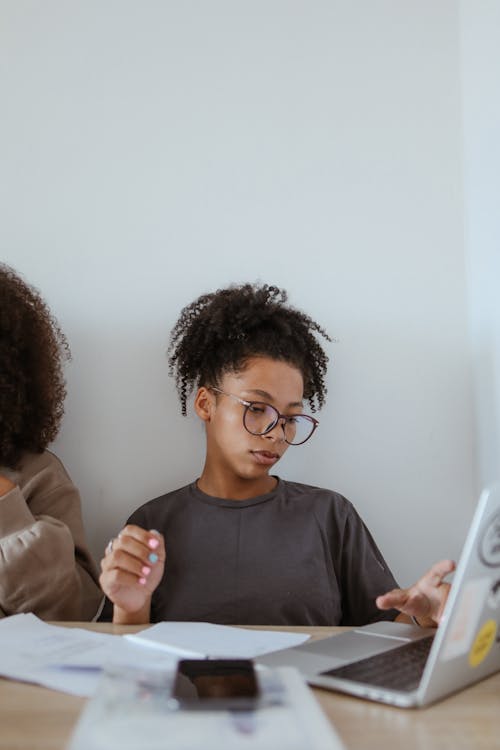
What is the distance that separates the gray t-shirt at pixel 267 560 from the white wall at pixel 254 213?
0.15 metres

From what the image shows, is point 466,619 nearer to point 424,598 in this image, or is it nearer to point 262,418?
point 424,598

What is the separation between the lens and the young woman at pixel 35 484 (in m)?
1.17

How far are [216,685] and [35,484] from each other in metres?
0.87

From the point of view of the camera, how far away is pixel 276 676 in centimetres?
60

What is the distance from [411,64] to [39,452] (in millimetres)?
1168

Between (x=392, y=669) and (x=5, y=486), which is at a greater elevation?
(x=5, y=486)

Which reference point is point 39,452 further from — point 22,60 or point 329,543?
point 22,60

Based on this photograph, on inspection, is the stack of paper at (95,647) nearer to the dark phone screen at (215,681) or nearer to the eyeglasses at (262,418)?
the dark phone screen at (215,681)

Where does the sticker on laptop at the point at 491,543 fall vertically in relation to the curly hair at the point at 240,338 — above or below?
below

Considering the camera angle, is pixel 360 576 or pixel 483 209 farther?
pixel 483 209

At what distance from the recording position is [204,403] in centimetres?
144

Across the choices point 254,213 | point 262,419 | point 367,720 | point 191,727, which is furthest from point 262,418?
point 191,727

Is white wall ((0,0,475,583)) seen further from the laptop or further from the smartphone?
the smartphone

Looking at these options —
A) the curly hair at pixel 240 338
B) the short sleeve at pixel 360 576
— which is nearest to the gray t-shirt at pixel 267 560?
the short sleeve at pixel 360 576
